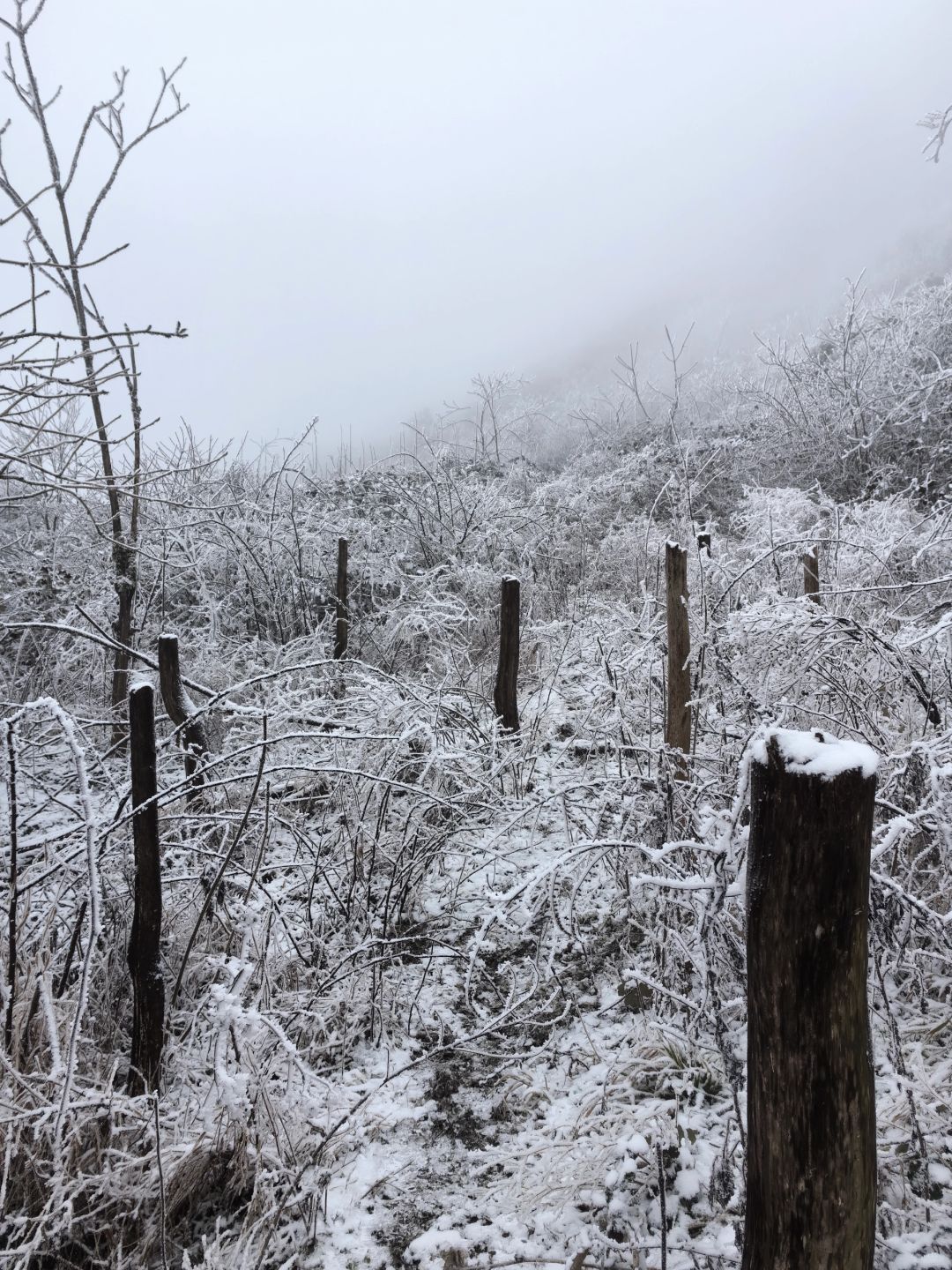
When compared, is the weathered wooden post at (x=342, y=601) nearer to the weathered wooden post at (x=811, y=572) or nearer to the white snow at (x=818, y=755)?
the weathered wooden post at (x=811, y=572)

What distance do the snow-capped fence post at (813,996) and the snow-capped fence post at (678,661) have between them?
1694mm

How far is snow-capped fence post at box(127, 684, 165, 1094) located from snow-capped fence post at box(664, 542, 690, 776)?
191 centimetres

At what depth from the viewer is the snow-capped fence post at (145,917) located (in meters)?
2.00

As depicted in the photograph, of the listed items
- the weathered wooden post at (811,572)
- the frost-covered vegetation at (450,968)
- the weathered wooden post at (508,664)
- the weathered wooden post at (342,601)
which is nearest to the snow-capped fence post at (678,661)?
the frost-covered vegetation at (450,968)

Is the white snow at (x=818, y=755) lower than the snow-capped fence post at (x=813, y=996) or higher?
higher

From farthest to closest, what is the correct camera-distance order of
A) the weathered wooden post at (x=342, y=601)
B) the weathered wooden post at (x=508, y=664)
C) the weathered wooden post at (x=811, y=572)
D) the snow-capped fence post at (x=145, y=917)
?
the weathered wooden post at (x=342, y=601) < the weathered wooden post at (x=508, y=664) < the weathered wooden post at (x=811, y=572) < the snow-capped fence post at (x=145, y=917)

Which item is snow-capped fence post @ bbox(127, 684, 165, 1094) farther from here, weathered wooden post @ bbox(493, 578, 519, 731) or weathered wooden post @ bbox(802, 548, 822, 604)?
weathered wooden post @ bbox(802, 548, 822, 604)

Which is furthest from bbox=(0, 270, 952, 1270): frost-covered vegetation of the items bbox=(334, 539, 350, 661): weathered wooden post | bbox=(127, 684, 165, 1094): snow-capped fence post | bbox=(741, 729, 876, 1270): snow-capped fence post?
bbox=(334, 539, 350, 661): weathered wooden post

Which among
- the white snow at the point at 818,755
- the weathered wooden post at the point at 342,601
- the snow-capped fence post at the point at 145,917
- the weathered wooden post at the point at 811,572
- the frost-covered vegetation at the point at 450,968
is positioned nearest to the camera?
the white snow at the point at 818,755

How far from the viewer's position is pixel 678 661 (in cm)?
280

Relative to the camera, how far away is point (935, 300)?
11.3 m

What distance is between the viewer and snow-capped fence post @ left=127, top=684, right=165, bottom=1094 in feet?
6.55

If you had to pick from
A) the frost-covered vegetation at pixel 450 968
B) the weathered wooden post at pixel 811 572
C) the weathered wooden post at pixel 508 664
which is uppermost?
the weathered wooden post at pixel 811 572

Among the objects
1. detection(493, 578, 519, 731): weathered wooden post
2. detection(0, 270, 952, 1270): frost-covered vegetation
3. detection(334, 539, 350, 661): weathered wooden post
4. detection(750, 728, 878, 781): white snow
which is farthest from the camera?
detection(334, 539, 350, 661): weathered wooden post
